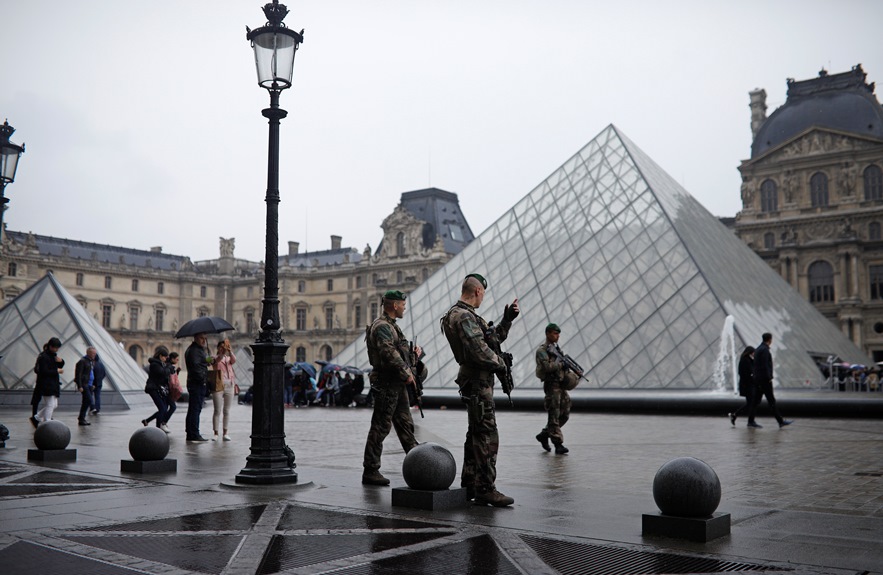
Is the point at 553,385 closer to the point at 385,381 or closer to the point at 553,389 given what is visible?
the point at 553,389

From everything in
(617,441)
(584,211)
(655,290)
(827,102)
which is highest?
(827,102)

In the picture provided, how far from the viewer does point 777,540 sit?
4.21 metres

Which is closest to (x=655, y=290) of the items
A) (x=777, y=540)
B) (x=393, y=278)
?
(x=777, y=540)

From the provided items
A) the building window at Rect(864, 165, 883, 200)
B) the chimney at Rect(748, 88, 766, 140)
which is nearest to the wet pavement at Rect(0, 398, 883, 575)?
the building window at Rect(864, 165, 883, 200)

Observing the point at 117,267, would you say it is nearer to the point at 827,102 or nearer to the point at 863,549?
the point at 827,102

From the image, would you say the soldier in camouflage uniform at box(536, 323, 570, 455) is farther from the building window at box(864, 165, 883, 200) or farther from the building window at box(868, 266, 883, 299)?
the building window at box(864, 165, 883, 200)

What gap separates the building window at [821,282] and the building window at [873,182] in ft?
14.4

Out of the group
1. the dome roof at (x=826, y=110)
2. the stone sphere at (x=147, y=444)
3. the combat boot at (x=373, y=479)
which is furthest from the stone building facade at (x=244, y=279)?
the combat boot at (x=373, y=479)

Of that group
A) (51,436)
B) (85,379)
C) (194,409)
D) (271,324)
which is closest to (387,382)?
(271,324)

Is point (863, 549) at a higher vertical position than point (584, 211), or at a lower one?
lower

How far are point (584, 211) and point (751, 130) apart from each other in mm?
37592

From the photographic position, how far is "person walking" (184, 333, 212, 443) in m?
10.6

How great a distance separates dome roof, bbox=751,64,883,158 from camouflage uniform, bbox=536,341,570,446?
4572 centimetres

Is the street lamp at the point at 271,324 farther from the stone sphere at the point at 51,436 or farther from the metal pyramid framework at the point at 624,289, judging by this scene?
the metal pyramid framework at the point at 624,289
